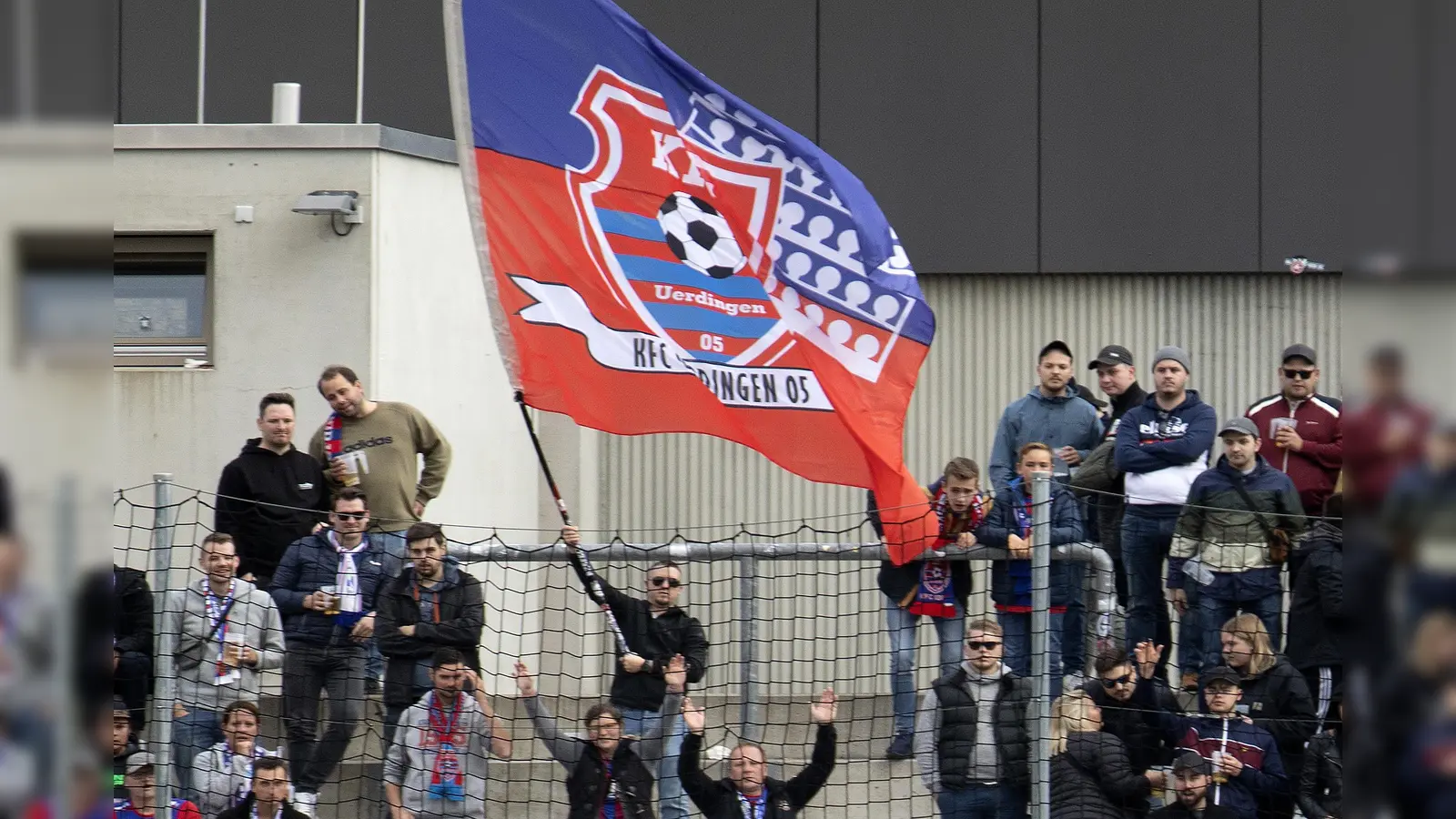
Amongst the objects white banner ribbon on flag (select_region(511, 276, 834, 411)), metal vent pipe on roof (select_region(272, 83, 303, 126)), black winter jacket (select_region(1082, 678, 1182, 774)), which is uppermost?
metal vent pipe on roof (select_region(272, 83, 303, 126))

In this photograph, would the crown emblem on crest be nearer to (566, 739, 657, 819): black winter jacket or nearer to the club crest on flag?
the club crest on flag

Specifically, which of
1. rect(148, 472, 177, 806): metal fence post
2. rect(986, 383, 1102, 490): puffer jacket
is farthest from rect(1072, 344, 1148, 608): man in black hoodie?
rect(148, 472, 177, 806): metal fence post

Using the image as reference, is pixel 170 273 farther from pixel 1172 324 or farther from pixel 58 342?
pixel 58 342

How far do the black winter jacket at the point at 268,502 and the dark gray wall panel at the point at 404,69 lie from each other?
5784 millimetres

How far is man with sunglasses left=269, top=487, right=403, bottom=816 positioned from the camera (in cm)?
791

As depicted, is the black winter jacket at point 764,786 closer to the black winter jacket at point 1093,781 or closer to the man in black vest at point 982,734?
the man in black vest at point 982,734

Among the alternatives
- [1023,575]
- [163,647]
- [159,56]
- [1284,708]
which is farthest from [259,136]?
[1284,708]

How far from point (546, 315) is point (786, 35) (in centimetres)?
813

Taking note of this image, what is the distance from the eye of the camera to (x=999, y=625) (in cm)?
775

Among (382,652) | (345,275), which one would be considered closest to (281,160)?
(345,275)

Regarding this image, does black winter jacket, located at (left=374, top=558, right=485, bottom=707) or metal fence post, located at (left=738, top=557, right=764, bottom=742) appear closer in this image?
metal fence post, located at (left=738, top=557, right=764, bottom=742)

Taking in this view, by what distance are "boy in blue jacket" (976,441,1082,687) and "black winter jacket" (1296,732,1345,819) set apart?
1113 millimetres

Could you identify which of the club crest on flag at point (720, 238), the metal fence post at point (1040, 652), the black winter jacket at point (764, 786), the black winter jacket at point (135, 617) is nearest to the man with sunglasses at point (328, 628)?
the black winter jacket at point (135, 617)

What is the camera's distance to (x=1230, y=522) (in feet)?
26.3
